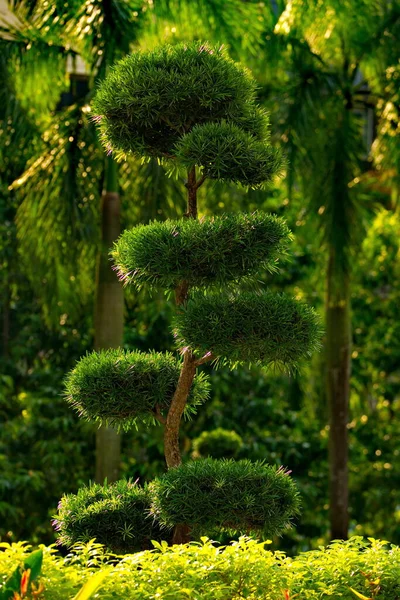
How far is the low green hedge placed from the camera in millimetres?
4270

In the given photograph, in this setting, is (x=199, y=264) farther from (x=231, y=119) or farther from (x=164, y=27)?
(x=164, y=27)

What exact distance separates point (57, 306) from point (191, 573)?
19.8ft

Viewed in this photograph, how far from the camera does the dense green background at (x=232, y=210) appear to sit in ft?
29.9

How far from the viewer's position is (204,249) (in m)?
5.33

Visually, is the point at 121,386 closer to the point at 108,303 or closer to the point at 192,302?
the point at 192,302

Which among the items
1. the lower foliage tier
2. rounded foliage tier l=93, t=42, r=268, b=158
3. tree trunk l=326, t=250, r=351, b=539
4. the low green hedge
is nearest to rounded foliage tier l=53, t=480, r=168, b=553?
the lower foliage tier

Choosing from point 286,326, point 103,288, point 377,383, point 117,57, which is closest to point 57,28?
point 117,57

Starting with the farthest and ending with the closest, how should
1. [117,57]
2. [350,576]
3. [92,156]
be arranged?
[92,156], [117,57], [350,576]

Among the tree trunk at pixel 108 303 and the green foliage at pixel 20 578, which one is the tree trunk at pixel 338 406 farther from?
the green foliage at pixel 20 578

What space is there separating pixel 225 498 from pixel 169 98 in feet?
6.35

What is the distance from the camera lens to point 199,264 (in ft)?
17.7

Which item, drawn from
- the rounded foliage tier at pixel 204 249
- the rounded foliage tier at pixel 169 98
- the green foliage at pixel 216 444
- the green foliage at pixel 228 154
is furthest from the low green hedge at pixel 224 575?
the green foliage at pixel 216 444

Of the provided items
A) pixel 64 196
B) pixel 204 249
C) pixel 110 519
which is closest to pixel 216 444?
pixel 64 196

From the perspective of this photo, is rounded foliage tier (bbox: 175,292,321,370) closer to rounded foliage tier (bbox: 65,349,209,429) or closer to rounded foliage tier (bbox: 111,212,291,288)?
rounded foliage tier (bbox: 111,212,291,288)
